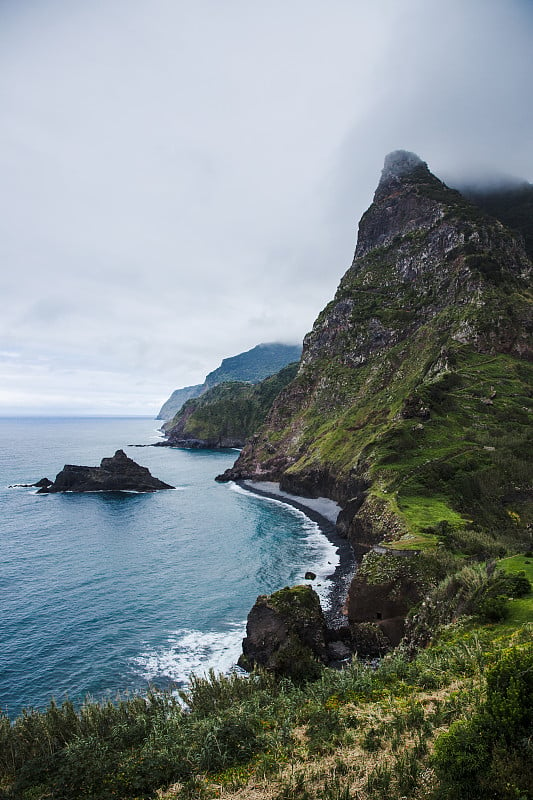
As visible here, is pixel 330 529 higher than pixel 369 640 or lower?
lower

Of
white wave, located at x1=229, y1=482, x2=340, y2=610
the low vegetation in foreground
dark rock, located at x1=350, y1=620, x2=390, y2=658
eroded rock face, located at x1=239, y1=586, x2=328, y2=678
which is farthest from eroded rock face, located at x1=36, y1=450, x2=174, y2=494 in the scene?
the low vegetation in foreground

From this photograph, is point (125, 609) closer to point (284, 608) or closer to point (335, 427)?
point (284, 608)

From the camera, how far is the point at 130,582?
5331 cm

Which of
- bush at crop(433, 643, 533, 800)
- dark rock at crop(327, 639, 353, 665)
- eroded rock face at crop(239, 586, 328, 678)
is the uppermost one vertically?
bush at crop(433, 643, 533, 800)

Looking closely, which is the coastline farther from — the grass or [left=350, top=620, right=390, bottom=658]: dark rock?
the grass

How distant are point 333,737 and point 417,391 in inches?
3087

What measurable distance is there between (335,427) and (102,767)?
10561 cm

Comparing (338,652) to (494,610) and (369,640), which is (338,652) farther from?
(494,610)

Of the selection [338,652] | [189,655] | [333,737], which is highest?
[333,737]

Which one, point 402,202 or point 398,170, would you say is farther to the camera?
point 398,170

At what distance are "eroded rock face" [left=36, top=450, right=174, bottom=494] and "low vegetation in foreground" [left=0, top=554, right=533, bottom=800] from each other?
101 meters

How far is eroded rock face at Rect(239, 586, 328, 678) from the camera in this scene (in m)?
31.1

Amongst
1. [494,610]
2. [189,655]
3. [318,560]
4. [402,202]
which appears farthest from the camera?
[402,202]

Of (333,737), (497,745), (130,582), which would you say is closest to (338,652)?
(333,737)
